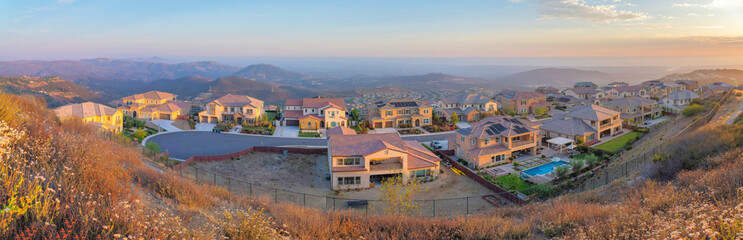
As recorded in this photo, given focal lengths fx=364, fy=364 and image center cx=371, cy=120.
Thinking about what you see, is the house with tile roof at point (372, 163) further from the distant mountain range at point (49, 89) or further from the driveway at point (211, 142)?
the distant mountain range at point (49, 89)

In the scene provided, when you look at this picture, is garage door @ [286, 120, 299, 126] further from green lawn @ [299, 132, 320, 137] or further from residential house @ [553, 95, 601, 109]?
residential house @ [553, 95, 601, 109]

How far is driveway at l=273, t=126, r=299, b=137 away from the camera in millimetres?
42913

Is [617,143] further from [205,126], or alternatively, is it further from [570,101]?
[205,126]

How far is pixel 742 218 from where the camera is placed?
552cm

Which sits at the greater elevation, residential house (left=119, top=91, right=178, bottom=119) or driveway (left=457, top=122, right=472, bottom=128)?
residential house (left=119, top=91, right=178, bottom=119)

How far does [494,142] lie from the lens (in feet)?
105

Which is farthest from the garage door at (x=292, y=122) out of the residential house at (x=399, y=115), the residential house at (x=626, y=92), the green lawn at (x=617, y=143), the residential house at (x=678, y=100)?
the residential house at (x=626, y=92)

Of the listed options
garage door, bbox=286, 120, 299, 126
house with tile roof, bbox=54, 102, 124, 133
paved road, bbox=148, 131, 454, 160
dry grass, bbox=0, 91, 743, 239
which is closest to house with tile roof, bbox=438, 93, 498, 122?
paved road, bbox=148, 131, 454, 160

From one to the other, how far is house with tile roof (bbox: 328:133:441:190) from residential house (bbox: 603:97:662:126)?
3270 centimetres

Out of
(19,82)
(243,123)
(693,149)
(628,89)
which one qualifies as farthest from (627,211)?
(19,82)

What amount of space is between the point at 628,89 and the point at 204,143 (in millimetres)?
71575

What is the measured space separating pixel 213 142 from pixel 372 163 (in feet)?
64.2

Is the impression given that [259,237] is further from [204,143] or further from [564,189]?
[204,143]

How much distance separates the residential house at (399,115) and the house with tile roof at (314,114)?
4197 millimetres
